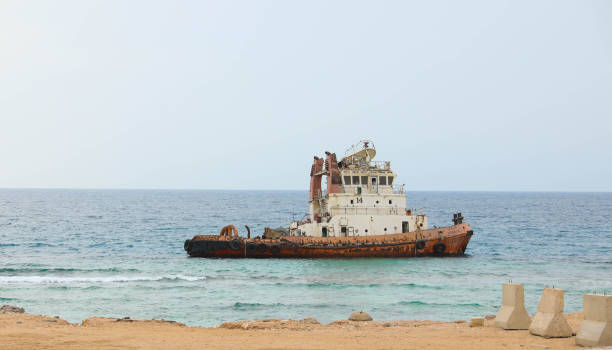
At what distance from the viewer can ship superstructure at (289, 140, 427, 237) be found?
37094 mm

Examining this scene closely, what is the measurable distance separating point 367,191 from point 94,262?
1794cm

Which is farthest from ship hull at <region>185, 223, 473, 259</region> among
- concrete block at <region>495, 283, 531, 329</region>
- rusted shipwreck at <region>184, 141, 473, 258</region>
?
concrete block at <region>495, 283, 531, 329</region>

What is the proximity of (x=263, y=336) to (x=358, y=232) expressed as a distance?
22694 millimetres

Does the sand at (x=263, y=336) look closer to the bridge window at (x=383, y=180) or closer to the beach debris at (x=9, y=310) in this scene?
the beach debris at (x=9, y=310)

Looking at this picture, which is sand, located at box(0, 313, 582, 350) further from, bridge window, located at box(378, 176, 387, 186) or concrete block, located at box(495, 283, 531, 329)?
bridge window, located at box(378, 176, 387, 186)

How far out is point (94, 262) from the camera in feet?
126

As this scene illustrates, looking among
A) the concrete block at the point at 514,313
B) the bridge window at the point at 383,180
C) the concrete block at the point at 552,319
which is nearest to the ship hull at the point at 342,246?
the bridge window at the point at 383,180

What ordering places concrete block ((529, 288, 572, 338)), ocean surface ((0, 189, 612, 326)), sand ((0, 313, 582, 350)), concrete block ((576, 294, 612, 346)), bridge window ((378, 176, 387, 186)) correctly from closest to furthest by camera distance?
concrete block ((576, 294, 612, 346)) → sand ((0, 313, 582, 350)) → concrete block ((529, 288, 572, 338)) → ocean surface ((0, 189, 612, 326)) → bridge window ((378, 176, 387, 186))

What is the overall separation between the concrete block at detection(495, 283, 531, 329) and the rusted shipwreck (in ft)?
68.2

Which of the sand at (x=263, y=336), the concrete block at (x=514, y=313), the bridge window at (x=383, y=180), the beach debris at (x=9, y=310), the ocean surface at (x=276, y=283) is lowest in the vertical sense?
the ocean surface at (x=276, y=283)

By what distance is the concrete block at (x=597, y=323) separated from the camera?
1270cm

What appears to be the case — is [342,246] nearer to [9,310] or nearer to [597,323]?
[9,310]

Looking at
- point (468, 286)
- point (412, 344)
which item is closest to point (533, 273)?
point (468, 286)

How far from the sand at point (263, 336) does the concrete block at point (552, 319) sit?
0.21m
